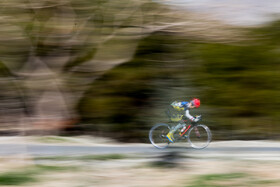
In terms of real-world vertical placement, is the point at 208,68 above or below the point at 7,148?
above

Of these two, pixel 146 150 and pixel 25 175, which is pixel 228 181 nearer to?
pixel 146 150

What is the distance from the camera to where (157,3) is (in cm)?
811

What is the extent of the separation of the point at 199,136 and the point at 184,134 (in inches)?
10.8

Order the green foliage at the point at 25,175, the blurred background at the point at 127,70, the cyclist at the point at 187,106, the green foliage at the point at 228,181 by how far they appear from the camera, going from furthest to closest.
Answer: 1. the blurred background at the point at 127,70
2. the cyclist at the point at 187,106
3. the green foliage at the point at 25,175
4. the green foliage at the point at 228,181

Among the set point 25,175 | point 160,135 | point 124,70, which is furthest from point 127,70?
point 25,175

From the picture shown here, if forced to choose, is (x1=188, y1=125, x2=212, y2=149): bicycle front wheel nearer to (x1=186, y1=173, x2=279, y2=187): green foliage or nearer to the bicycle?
the bicycle

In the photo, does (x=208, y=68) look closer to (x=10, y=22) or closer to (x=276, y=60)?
(x=276, y=60)

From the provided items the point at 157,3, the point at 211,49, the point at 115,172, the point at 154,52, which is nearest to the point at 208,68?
the point at 211,49

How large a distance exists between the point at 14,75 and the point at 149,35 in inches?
117

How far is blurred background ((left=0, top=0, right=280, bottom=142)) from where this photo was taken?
8031 mm

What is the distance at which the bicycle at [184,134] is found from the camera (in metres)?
6.63

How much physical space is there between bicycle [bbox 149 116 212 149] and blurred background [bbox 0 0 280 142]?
1.17 m

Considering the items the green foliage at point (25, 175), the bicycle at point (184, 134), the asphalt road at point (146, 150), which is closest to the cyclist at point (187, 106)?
the bicycle at point (184, 134)

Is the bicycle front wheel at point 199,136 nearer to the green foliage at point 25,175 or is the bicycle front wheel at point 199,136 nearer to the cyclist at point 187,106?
the cyclist at point 187,106
